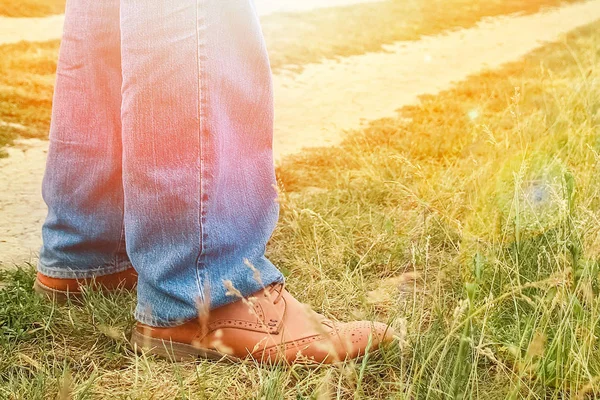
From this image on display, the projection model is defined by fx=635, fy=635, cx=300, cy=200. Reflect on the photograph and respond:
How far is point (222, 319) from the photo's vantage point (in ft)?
5.13

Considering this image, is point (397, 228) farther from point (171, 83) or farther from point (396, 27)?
point (396, 27)

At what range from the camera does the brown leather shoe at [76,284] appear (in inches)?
69.9

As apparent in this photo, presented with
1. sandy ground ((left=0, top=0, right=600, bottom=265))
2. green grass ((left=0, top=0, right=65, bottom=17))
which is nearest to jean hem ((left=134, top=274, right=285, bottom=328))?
sandy ground ((left=0, top=0, right=600, bottom=265))

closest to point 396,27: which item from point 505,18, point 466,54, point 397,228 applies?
point 466,54

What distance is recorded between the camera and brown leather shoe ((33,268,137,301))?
1775 millimetres

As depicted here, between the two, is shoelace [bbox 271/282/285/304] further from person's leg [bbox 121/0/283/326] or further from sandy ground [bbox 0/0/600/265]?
sandy ground [bbox 0/0/600/265]

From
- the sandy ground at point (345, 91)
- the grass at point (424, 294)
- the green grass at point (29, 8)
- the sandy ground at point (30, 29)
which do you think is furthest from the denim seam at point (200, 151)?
the green grass at point (29, 8)

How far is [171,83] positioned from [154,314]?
21.7 inches

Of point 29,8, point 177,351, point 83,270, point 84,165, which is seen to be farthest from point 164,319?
point 29,8

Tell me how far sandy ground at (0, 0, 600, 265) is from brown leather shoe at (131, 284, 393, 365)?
2.51 ft

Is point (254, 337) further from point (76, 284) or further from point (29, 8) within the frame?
point (29, 8)

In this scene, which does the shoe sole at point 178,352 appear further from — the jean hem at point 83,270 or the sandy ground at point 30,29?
the sandy ground at point 30,29

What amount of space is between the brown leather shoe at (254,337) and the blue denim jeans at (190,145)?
47mm

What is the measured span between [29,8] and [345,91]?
4.13 metres
